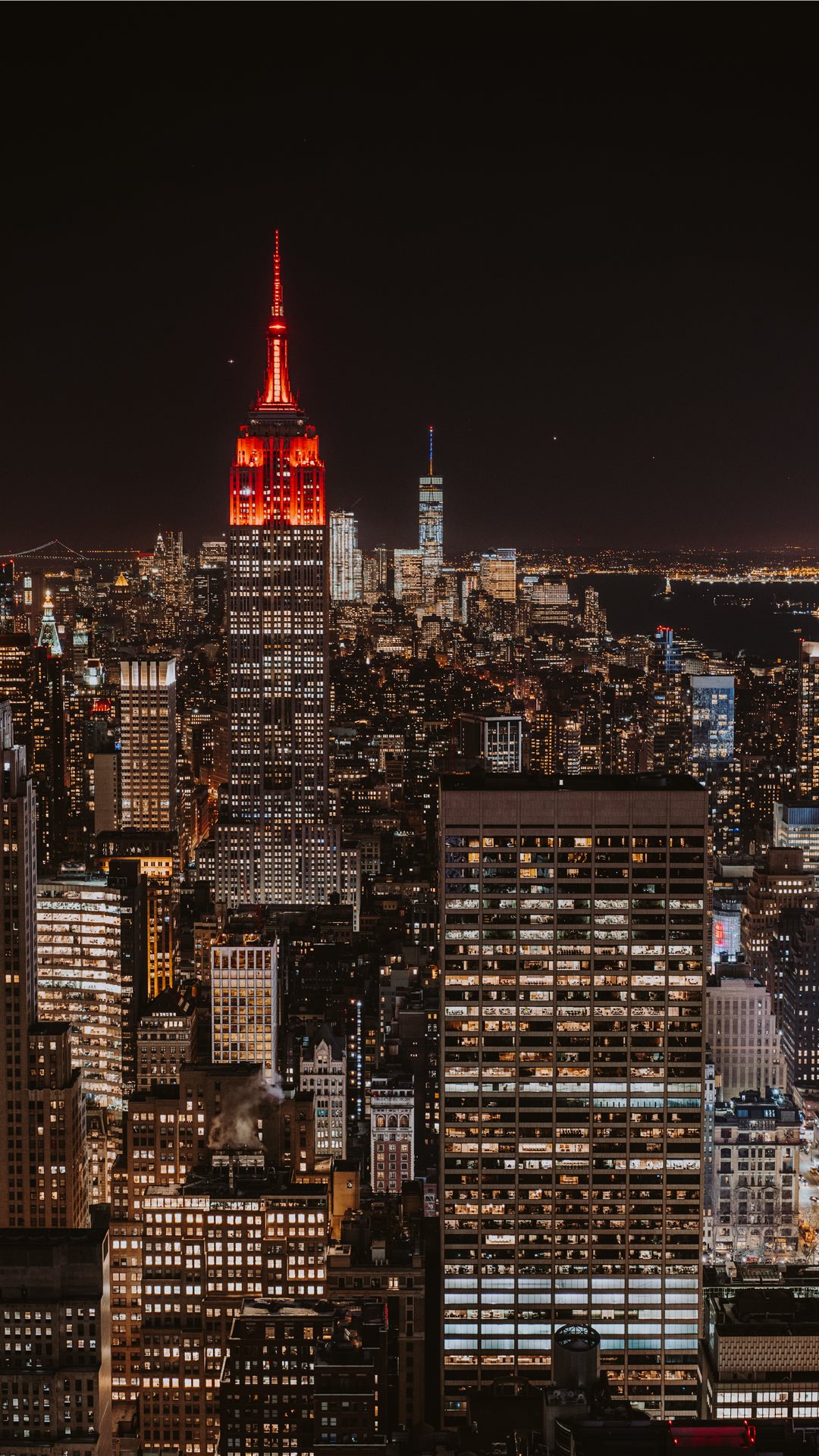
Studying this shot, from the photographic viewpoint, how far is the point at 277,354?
21.6 meters

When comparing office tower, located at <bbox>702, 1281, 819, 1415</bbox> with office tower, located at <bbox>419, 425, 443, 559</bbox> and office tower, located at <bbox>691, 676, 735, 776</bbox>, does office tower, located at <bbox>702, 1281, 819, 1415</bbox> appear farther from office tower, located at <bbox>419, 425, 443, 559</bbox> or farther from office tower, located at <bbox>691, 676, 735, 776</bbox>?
office tower, located at <bbox>691, 676, 735, 776</bbox>

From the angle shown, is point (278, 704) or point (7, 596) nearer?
point (7, 596)

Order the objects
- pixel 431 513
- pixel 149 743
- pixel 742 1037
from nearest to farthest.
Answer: pixel 742 1037 → pixel 431 513 → pixel 149 743

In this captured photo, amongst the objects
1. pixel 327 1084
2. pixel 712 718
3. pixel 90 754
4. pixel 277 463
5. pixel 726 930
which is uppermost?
pixel 277 463

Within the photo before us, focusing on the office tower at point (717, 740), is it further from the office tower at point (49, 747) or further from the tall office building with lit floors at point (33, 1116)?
the tall office building with lit floors at point (33, 1116)

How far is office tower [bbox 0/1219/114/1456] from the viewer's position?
43.7 ft

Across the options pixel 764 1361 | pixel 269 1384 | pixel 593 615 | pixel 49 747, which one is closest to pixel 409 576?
pixel 593 615

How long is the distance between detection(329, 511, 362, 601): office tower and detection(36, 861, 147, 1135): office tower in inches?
262

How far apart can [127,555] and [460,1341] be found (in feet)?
37.3

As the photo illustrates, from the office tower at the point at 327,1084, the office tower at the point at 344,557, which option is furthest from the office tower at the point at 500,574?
the office tower at the point at 327,1084

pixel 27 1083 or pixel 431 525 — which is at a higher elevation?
pixel 431 525

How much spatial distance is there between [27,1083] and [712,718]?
50.5 feet

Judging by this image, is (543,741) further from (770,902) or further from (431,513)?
(431,513)

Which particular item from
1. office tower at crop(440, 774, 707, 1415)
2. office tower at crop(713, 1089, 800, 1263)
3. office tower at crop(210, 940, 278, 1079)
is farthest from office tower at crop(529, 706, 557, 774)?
office tower at crop(440, 774, 707, 1415)
